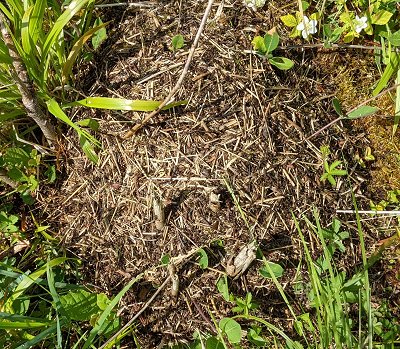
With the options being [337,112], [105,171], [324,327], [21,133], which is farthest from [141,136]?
[324,327]

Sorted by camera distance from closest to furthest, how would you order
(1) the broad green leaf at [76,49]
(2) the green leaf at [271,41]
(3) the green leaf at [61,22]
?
(3) the green leaf at [61,22] → (1) the broad green leaf at [76,49] → (2) the green leaf at [271,41]

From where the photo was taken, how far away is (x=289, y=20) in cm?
228

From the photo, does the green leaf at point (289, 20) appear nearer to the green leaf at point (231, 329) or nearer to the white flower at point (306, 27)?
the white flower at point (306, 27)

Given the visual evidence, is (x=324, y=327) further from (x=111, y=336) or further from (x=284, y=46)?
(x=284, y=46)

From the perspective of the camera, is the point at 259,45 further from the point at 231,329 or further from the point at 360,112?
the point at 231,329

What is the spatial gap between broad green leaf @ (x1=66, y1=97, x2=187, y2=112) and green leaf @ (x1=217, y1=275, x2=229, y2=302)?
2.60ft

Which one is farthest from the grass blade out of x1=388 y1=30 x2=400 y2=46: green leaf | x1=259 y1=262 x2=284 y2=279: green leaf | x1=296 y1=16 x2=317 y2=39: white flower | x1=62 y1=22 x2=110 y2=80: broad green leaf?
x1=388 y1=30 x2=400 y2=46: green leaf

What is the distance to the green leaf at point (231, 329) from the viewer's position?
1.96 m

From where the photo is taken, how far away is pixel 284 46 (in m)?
2.27

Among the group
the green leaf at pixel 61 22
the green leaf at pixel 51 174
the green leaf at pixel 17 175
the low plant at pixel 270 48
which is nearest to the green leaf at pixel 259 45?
the low plant at pixel 270 48

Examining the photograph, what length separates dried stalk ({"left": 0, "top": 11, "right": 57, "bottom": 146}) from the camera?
1.77 meters

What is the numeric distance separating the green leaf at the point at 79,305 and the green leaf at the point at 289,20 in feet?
5.18

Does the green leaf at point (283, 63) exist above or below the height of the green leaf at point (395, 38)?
above

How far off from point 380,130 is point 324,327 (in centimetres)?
108
